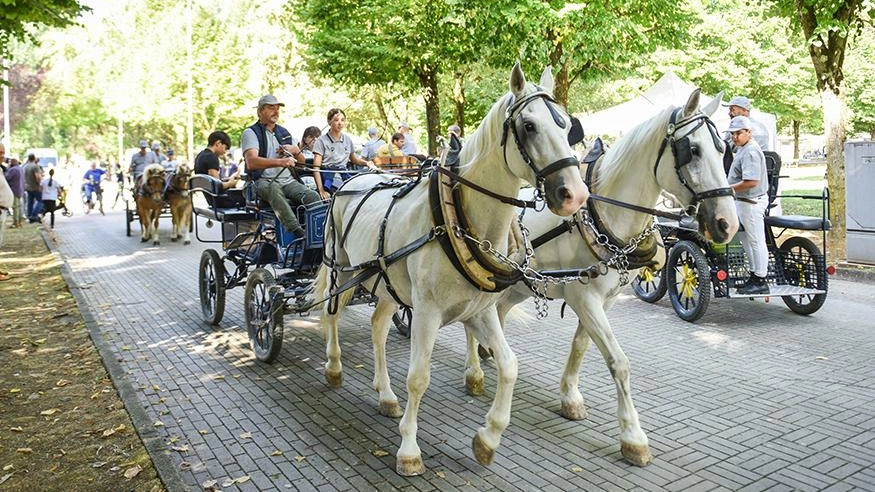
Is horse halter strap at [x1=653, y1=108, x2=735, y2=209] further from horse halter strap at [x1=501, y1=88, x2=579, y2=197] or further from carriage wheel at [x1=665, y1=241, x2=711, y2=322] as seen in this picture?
carriage wheel at [x1=665, y1=241, x2=711, y2=322]

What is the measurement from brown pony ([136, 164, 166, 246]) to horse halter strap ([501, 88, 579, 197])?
49.8ft

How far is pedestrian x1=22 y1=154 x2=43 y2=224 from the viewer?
2230 cm

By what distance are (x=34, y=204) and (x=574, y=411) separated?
2260 centimetres

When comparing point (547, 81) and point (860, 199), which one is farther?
point (860, 199)

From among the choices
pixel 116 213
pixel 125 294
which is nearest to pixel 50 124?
pixel 116 213

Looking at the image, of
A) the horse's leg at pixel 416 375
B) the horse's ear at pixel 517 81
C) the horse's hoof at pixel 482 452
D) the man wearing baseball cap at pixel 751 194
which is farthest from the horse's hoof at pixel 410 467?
the man wearing baseball cap at pixel 751 194

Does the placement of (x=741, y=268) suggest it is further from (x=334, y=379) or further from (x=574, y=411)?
(x=334, y=379)

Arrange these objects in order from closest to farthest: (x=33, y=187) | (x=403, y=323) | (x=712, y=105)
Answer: (x=712, y=105)
(x=403, y=323)
(x=33, y=187)

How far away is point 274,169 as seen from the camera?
7.38 metres

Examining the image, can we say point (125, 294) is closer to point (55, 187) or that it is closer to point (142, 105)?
point (55, 187)

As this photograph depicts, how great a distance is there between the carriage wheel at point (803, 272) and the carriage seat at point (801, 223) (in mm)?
342

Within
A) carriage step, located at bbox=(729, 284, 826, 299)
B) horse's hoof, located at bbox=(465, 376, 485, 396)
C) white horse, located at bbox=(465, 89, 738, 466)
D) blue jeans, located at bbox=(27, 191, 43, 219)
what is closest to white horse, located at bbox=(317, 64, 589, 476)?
white horse, located at bbox=(465, 89, 738, 466)

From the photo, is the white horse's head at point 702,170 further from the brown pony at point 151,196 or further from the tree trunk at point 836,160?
the brown pony at point 151,196

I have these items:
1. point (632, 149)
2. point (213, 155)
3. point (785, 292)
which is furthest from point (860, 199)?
point (213, 155)
